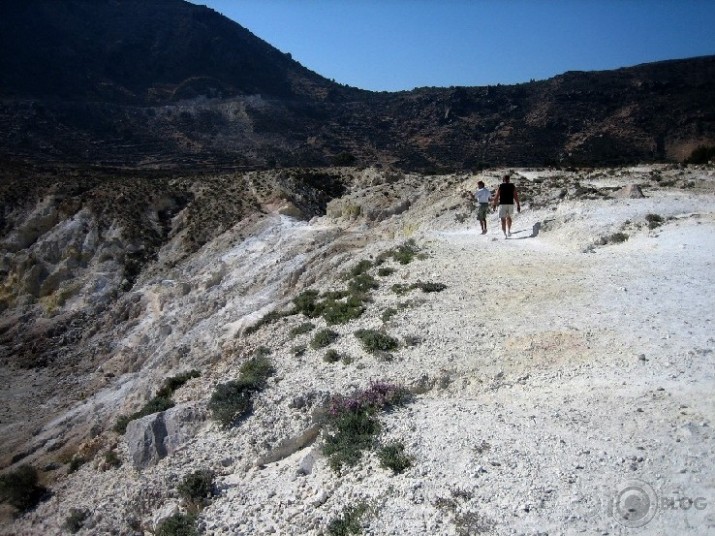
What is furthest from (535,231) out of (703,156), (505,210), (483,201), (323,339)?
(703,156)

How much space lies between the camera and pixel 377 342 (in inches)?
430

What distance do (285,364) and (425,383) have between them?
11.4 feet

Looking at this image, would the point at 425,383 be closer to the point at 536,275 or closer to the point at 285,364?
the point at 285,364

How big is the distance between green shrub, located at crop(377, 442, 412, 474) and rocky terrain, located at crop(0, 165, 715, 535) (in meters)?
0.03

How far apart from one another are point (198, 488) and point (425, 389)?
4093 millimetres

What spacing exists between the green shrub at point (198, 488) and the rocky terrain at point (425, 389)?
0.15 feet

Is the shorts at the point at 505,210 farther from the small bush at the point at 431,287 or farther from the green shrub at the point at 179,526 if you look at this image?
the green shrub at the point at 179,526

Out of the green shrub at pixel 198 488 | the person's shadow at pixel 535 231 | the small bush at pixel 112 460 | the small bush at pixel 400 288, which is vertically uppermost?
the person's shadow at pixel 535 231

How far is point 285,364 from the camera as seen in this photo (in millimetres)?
11625

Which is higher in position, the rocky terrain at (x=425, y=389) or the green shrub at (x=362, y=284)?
the green shrub at (x=362, y=284)

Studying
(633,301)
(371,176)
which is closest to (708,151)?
(371,176)

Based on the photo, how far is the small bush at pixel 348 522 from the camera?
6.73 meters

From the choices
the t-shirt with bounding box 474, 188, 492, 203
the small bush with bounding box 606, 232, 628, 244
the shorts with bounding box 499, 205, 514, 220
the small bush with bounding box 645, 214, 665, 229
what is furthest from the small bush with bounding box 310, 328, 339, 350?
the small bush with bounding box 645, 214, 665, 229

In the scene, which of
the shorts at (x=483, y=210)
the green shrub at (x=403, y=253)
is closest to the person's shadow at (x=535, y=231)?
the shorts at (x=483, y=210)
